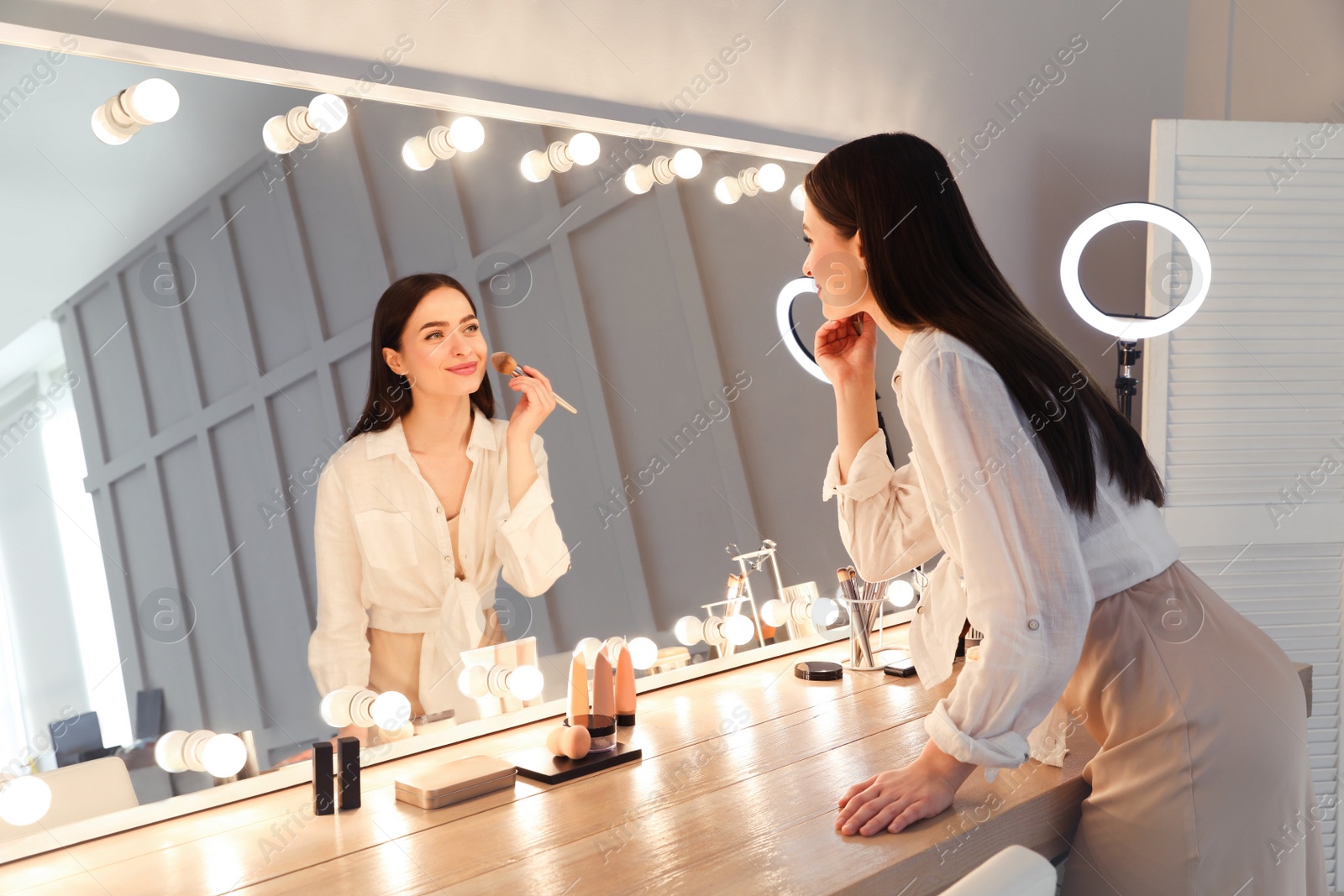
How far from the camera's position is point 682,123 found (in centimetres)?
174

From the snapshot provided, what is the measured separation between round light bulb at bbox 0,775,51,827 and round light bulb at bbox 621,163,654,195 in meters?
1.19

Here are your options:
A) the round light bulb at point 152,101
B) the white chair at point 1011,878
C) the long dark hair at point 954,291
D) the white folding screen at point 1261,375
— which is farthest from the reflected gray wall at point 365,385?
the white folding screen at point 1261,375

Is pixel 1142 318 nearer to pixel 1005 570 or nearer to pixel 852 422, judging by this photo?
pixel 852 422

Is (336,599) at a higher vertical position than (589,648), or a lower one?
higher

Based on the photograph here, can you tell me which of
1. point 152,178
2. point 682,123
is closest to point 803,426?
point 682,123

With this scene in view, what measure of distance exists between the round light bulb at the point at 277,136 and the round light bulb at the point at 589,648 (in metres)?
0.81

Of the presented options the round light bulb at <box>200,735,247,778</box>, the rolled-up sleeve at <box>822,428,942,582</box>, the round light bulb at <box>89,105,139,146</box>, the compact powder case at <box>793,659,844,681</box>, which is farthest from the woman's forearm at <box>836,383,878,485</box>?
the round light bulb at <box>89,105,139,146</box>

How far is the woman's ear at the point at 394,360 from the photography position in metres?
1.34

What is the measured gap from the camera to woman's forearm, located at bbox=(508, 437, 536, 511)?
4.80 ft

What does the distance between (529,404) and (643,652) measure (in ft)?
1.49

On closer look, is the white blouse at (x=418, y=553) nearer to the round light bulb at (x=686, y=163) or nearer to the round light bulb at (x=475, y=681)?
the round light bulb at (x=475, y=681)

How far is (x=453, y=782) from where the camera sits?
1159mm

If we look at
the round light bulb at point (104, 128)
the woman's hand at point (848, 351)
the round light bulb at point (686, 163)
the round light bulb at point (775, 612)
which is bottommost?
the round light bulb at point (775, 612)

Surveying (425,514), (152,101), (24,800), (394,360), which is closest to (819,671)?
(425,514)
